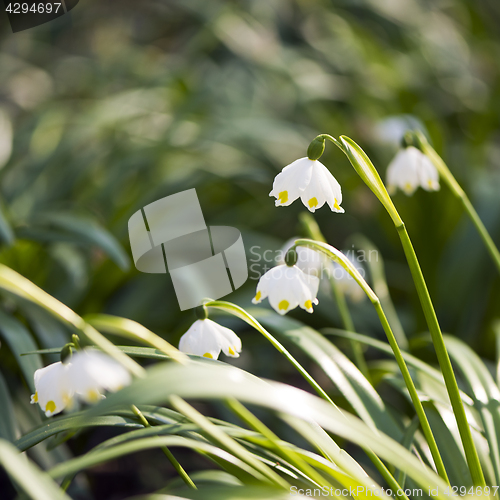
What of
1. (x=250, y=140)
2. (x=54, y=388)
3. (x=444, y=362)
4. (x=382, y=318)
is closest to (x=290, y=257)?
(x=382, y=318)

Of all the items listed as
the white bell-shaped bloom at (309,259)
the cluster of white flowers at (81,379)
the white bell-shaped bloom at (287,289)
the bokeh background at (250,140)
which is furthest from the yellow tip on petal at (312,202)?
the bokeh background at (250,140)

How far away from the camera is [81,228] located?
4.93 ft

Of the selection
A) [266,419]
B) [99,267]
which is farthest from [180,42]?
[266,419]

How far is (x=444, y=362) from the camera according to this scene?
791 millimetres

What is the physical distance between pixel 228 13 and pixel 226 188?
6.04 ft

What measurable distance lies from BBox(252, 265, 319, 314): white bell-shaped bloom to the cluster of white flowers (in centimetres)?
28

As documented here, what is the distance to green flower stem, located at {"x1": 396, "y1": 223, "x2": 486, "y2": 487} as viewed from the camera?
0.75 metres

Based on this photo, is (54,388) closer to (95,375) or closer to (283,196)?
(95,375)

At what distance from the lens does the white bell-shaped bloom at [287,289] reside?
2.62 ft

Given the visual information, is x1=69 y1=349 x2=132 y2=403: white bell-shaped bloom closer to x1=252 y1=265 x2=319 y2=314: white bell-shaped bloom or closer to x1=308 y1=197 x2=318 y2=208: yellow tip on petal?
x1=252 y1=265 x2=319 y2=314: white bell-shaped bloom

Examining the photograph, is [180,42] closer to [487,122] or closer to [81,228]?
[487,122]

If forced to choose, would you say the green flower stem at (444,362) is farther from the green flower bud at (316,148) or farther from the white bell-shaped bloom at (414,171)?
the white bell-shaped bloom at (414,171)

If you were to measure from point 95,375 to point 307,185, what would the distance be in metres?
0.43

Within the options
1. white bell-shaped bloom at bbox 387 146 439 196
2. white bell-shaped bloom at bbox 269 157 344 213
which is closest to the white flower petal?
white bell-shaped bloom at bbox 269 157 344 213
